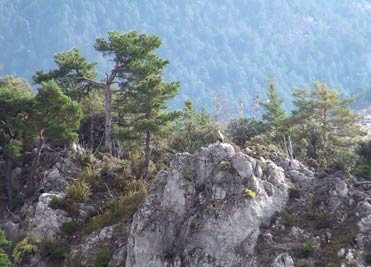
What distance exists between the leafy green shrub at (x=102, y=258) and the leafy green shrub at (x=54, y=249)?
75.3 inches

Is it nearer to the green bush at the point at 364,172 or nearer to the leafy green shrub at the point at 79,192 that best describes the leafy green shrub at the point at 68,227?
the leafy green shrub at the point at 79,192

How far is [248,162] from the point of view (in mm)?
23969

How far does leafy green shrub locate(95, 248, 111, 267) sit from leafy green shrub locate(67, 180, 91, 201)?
425 centimetres

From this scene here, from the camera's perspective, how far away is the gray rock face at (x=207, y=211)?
22.5 meters

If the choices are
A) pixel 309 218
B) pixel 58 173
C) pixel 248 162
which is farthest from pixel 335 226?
pixel 58 173

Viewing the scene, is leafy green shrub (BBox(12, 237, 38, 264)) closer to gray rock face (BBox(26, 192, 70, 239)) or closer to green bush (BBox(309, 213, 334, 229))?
gray rock face (BBox(26, 192, 70, 239))

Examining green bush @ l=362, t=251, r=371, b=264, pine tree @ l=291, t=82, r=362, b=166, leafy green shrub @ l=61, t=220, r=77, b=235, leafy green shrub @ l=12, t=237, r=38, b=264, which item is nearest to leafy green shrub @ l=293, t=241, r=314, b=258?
green bush @ l=362, t=251, r=371, b=264

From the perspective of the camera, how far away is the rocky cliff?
2180 centimetres

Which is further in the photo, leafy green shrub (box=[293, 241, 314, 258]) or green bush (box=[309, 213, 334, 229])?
green bush (box=[309, 213, 334, 229])

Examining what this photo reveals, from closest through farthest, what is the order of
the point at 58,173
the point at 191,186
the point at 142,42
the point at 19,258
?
the point at 191,186 < the point at 19,258 < the point at 58,173 < the point at 142,42

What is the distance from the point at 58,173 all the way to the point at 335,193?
14.2 meters

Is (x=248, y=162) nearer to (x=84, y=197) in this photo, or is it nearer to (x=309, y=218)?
(x=309, y=218)

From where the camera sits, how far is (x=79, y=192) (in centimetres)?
2848

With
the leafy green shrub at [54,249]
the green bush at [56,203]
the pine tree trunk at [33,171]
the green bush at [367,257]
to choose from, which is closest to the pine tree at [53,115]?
the pine tree trunk at [33,171]
